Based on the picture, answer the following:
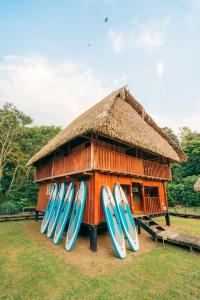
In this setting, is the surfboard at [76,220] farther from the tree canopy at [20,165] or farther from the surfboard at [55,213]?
the tree canopy at [20,165]

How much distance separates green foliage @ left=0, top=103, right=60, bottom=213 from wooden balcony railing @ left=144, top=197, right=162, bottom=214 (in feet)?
47.8

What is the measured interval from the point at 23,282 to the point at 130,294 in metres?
2.72

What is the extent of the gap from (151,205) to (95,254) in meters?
5.54

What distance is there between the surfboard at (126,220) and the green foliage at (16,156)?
14.9m

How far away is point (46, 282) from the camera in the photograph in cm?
407

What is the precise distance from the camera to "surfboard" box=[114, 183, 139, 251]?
6440 mm

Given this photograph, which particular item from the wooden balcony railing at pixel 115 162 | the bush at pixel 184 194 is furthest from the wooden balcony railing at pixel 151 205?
the bush at pixel 184 194

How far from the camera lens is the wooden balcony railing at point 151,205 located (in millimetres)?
10015

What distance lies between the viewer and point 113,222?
6.50m

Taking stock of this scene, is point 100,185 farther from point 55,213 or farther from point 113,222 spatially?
point 55,213

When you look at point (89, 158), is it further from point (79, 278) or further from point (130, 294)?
point (130, 294)

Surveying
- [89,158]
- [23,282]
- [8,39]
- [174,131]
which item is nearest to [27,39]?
[8,39]

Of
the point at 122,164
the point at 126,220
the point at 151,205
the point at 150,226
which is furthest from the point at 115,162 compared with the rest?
the point at 151,205

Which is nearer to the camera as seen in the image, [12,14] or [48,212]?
[12,14]
